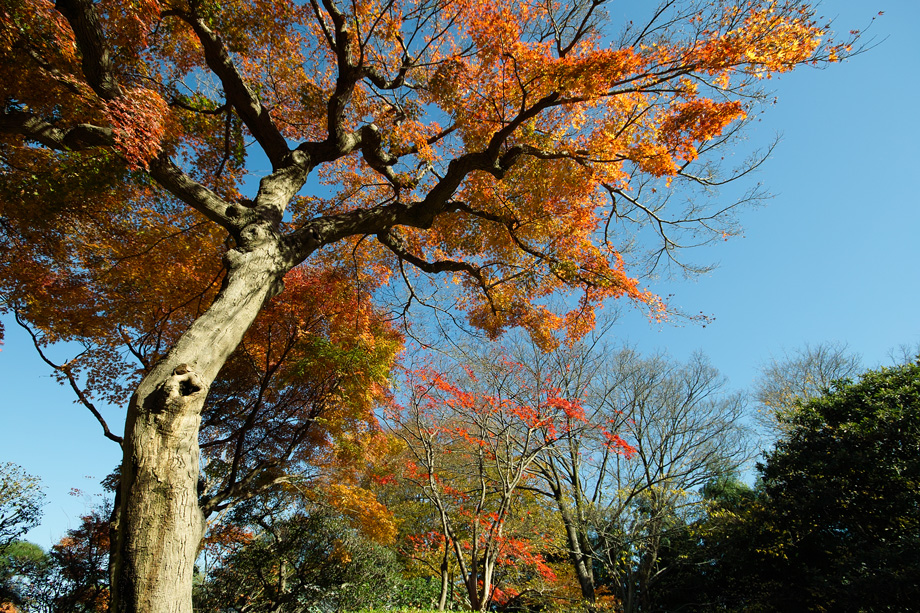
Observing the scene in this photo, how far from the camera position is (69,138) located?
352 cm

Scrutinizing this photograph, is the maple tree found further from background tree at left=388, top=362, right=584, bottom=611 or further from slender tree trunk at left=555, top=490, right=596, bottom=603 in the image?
slender tree trunk at left=555, top=490, right=596, bottom=603

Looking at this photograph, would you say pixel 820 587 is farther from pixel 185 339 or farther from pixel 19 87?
pixel 19 87

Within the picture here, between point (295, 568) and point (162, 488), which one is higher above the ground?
point (162, 488)

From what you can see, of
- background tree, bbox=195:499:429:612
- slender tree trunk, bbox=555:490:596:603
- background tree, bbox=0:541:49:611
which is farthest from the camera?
slender tree trunk, bbox=555:490:596:603

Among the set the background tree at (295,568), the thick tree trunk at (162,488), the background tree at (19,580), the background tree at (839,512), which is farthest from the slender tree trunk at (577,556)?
the background tree at (19,580)

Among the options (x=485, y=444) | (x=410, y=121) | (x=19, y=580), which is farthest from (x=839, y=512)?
(x=19, y=580)

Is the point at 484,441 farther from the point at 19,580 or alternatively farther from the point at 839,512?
the point at 19,580

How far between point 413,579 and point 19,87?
12.8 metres

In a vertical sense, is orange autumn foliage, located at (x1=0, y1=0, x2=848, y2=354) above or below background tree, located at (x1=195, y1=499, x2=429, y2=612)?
above

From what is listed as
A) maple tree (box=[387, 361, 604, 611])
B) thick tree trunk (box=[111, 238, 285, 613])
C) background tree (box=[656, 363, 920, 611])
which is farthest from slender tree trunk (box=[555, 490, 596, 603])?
thick tree trunk (box=[111, 238, 285, 613])

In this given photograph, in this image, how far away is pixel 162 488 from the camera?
2.08 m

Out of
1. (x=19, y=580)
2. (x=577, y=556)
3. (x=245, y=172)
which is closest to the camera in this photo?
(x=245, y=172)

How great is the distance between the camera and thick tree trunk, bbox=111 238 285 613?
1.96 metres

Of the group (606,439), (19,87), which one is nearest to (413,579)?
(606,439)
